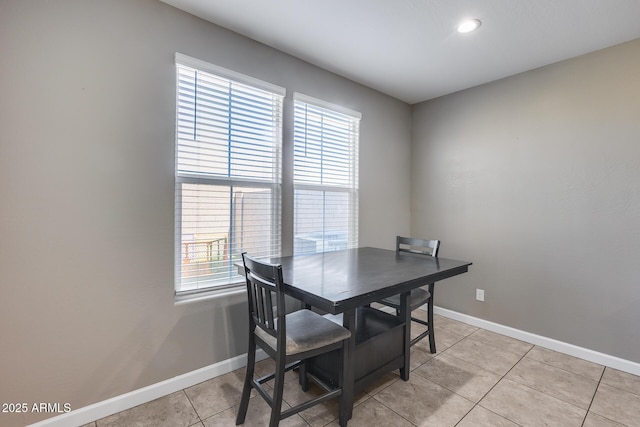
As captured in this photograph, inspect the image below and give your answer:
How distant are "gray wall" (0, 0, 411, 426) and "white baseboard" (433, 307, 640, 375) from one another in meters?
2.55

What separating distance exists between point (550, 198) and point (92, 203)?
11.9 feet

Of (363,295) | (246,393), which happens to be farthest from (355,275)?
(246,393)

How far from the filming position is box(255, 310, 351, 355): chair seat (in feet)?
4.89

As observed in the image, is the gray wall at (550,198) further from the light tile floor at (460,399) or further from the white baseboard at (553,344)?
the light tile floor at (460,399)

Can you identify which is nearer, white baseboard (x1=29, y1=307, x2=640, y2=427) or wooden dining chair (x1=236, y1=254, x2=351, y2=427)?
wooden dining chair (x1=236, y1=254, x2=351, y2=427)

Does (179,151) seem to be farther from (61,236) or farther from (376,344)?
(376,344)

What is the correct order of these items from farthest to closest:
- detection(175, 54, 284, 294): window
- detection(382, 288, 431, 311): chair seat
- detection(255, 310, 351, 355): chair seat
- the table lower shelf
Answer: detection(382, 288, 431, 311): chair seat, detection(175, 54, 284, 294): window, the table lower shelf, detection(255, 310, 351, 355): chair seat

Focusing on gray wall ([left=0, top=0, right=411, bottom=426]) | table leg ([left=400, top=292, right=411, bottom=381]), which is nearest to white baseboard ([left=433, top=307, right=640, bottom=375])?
table leg ([left=400, top=292, right=411, bottom=381])

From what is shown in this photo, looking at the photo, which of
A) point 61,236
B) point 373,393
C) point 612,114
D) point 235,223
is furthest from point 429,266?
point 61,236

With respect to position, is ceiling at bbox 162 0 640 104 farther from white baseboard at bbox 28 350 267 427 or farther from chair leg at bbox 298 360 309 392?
white baseboard at bbox 28 350 267 427

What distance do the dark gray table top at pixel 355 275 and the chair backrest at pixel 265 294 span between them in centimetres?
13

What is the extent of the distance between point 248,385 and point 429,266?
1.41 m

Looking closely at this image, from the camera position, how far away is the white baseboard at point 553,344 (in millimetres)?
2292

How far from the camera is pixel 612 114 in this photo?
2.36 m
